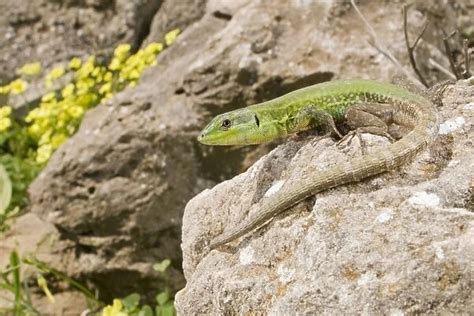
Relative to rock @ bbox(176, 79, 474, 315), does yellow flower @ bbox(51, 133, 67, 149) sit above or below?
below

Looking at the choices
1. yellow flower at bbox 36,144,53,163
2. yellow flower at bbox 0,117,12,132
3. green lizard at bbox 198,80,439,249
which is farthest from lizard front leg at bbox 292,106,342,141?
yellow flower at bbox 0,117,12,132

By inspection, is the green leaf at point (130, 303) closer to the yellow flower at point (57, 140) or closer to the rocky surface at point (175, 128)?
the rocky surface at point (175, 128)

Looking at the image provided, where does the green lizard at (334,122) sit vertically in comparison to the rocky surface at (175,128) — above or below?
above

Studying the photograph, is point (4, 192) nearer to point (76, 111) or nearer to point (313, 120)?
point (313, 120)

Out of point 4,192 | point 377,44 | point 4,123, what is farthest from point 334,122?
point 4,123

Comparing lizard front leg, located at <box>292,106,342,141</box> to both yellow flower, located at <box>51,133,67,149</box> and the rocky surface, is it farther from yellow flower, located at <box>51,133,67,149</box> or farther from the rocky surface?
yellow flower, located at <box>51,133,67,149</box>

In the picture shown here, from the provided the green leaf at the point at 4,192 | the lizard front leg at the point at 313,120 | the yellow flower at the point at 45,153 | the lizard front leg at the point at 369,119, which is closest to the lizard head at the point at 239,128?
the lizard front leg at the point at 313,120
